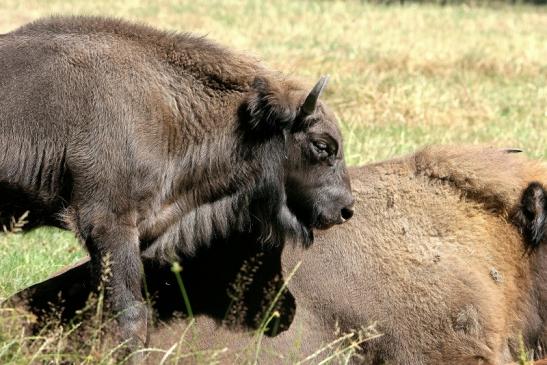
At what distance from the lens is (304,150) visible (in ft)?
19.3

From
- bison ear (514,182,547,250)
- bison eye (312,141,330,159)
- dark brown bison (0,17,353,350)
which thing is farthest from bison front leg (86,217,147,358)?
bison ear (514,182,547,250)

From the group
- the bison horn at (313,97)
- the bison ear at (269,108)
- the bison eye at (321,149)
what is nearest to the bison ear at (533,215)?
the bison eye at (321,149)

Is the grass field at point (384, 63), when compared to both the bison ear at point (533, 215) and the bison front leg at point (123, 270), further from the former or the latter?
the bison ear at point (533, 215)

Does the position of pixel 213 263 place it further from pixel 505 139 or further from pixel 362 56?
pixel 362 56

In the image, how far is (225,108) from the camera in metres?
5.89

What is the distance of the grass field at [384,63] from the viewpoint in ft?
34.1

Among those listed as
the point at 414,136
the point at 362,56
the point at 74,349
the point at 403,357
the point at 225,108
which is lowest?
the point at 362,56

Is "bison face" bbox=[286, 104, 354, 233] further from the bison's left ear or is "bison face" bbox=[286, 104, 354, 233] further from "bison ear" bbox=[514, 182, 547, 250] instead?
"bison ear" bbox=[514, 182, 547, 250]

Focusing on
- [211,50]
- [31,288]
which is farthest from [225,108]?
[31,288]

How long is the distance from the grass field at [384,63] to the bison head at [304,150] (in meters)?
0.66

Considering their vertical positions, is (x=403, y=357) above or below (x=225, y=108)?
below

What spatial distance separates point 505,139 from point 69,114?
6.47 m

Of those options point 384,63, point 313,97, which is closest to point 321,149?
point 313,97

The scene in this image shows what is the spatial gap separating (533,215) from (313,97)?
132cm
